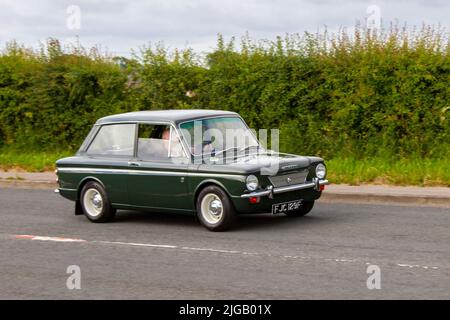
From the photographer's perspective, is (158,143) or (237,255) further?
(158,143)

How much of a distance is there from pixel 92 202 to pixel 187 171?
211cm

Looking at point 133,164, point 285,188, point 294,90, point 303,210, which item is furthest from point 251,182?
point 294,90

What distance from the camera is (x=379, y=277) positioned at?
9.17 m

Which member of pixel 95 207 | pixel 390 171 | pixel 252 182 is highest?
pixel 252 182

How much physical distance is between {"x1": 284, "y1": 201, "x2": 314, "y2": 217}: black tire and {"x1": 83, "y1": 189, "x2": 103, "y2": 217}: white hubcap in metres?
2.81

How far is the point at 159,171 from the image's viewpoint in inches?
509

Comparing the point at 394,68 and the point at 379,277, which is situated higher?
the point at 394,68

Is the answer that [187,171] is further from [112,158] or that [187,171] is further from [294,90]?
[294,90]

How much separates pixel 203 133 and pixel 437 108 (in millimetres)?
6846

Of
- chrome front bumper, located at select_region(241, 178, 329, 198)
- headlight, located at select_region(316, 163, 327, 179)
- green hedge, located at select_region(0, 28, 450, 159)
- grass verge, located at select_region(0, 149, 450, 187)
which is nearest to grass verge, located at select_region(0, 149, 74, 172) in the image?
green hedge, located at select_region(0, 28, 450, 159)

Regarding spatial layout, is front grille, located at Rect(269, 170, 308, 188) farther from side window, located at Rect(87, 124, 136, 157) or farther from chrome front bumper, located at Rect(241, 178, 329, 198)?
side window, located at Rect(87, 124, 136, 157)

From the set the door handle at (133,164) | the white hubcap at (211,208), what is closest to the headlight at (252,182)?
the white hubcap at (211,208)
